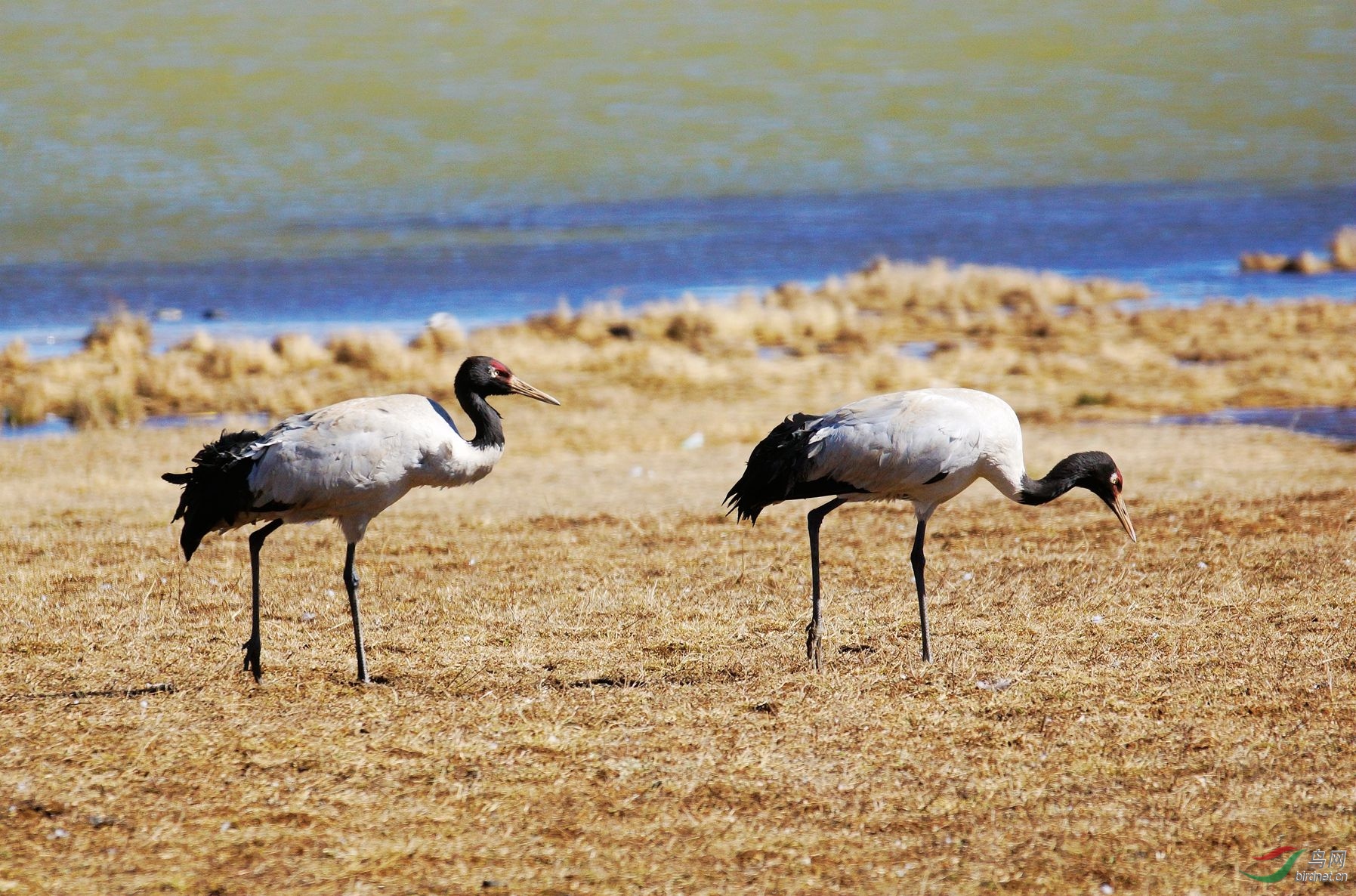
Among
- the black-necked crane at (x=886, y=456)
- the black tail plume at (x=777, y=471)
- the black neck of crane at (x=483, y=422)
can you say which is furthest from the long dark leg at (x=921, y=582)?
the black neck of crane at (x=483, y=422)

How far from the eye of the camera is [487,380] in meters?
8.70

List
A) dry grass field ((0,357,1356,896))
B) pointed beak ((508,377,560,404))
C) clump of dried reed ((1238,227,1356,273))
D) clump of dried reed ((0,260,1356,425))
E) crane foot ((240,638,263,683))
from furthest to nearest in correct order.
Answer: clump of dried reed ((1238,227,1356,273)) < clump of dried reed ((0,260,1356,425)) < pointed beak ((508,377,560,404)) < crane foot ((240,638,263,683)) < dry grass field ((0,357,1356,896))

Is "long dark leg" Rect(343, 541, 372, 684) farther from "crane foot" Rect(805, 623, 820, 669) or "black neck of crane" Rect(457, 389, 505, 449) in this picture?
"crane foot" Rect(805, 623, 820, 669)

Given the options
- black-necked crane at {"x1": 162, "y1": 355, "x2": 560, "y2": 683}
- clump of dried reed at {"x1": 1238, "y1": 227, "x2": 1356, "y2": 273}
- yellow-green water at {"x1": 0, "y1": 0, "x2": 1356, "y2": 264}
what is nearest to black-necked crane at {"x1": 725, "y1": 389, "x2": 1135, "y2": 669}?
black-necked crane at {"x1": 162, "y1": 355, "x2": 560, "y2": 683}

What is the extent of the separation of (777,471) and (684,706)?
147 cm

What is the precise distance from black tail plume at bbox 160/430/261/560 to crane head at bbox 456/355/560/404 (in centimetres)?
122

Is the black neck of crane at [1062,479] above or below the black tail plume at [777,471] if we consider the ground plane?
below

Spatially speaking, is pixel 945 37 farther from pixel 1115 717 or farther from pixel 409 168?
pixel 1115 717

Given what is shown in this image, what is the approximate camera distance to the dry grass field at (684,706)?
5637 millimetres

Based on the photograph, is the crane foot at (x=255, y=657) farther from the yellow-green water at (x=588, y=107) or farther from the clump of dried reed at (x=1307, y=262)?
the yellow-green water at (x=588, y=107)

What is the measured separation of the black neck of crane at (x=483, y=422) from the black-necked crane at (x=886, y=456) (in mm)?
1331

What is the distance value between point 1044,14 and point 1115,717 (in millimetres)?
110589

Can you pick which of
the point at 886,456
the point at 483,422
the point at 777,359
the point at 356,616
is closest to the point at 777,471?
the point at 886,456

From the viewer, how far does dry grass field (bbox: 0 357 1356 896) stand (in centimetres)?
564
